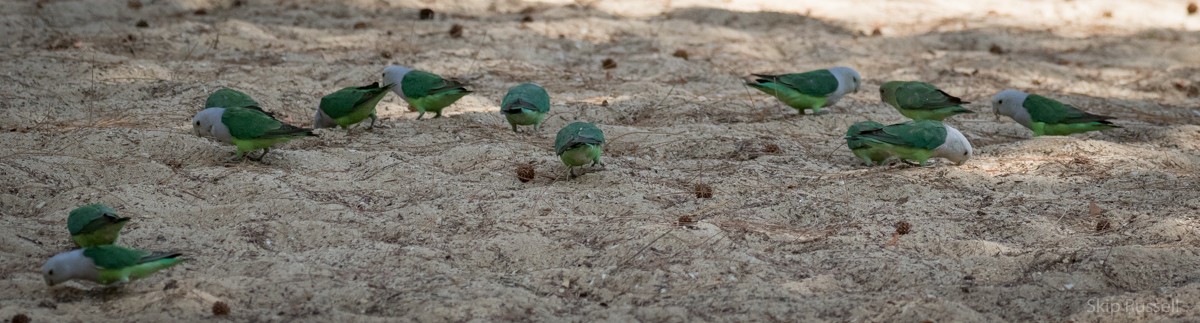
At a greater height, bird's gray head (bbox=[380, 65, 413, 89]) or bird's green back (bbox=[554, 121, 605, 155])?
bird's green back (bbox=[554, 121, 605, 155])

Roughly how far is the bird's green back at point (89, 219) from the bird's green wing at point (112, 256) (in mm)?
237

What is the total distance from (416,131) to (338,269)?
86.2 inches

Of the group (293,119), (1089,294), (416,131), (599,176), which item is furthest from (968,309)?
(293,119)

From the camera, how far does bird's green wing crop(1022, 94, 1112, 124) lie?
640cm

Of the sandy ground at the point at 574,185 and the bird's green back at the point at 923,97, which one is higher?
the bird's green back at the point at 923,97

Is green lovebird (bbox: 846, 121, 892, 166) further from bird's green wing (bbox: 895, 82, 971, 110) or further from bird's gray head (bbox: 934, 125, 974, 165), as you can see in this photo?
bird's green wing (bbox: 895, 82, 971, 110)

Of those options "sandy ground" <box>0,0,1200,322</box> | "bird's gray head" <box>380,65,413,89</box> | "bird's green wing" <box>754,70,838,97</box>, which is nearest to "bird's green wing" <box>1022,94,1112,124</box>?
"sandy ground" <box>0,0,1200,322</box>

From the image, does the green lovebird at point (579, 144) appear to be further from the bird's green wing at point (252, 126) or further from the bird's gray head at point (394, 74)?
the bird's gray head at point (394, 74)

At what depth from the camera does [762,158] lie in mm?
6016

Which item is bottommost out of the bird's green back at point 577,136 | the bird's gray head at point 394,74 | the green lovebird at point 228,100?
the bird's gray head at point 394,74

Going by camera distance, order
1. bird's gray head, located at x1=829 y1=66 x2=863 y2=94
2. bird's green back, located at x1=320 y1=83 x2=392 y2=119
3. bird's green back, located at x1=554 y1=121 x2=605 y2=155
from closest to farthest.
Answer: bird's green back, located at x1=554 y1=121 x2=605 y2=155 → bird's green back, located at x1=320 y1=83 x2=392 y2=119 → bird's gray head, located at x1=829 y1=66 x2=863 y2=94

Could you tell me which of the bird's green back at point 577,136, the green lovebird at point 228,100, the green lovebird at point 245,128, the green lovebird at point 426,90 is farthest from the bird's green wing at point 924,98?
the green lovebird at point 228,100

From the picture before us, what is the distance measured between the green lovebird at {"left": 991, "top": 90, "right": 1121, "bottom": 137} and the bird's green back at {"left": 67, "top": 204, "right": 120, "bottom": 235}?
4941mm

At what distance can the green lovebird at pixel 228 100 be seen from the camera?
5773mm
